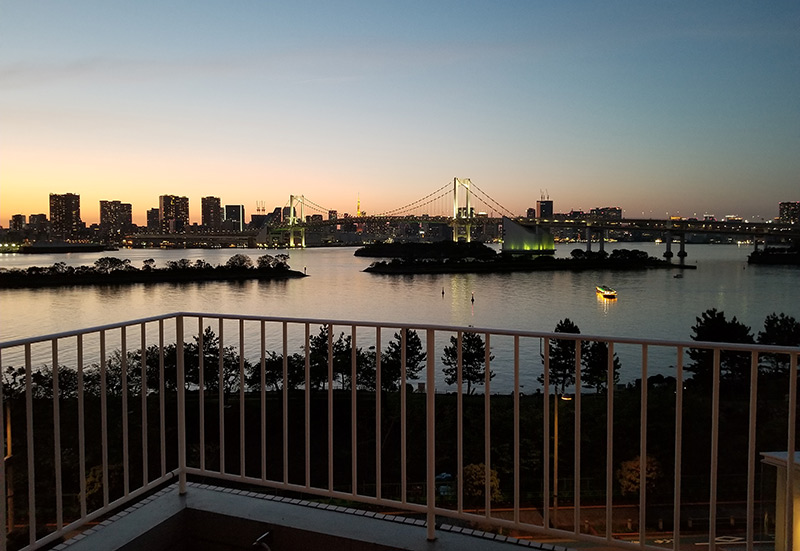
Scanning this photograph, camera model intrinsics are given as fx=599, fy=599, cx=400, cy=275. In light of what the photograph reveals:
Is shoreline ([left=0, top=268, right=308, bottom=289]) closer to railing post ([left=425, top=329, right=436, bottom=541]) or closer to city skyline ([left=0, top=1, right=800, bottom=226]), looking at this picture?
city skyline ([left=0, top=1, right=800, bottom=226])

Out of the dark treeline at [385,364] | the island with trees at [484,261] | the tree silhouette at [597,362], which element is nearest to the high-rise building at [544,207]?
the island with trees at [484,261]

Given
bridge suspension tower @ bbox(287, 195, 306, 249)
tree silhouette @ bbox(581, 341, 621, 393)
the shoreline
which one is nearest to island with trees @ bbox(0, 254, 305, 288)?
the shoreline

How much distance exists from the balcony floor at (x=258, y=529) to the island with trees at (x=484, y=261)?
164ft

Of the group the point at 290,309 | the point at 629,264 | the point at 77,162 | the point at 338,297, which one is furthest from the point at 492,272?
the point at 77,162

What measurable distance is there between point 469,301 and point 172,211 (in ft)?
272

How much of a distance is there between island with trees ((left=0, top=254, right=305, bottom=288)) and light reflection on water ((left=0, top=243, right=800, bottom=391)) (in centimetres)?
179

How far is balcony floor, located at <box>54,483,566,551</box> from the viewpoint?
1771 millimetres

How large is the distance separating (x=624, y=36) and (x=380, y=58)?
1555 cm

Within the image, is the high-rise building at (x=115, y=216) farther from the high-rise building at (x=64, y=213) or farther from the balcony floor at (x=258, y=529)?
the balcony floor at (x=258, y=529)

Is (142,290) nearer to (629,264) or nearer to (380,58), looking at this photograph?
(380,58)

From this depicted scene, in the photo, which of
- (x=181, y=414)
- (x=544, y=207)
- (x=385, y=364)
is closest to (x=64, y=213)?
(x=544, y=207)

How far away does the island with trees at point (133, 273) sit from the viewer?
43156 mm

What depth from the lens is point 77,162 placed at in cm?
7506

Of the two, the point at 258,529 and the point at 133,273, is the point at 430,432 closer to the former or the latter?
the point at 258,529
